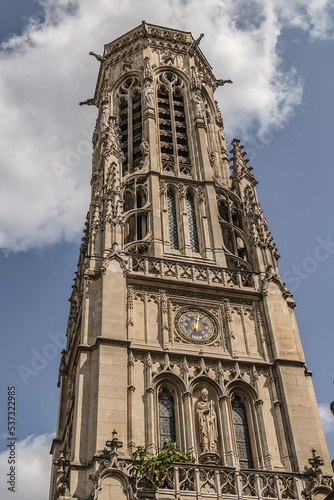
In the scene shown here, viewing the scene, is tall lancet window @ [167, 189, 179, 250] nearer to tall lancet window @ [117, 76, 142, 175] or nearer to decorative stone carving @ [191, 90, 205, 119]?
tall lancet window @ [117, 76, 142, 175]

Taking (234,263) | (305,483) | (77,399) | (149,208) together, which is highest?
(149,208)

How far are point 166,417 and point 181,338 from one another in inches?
141

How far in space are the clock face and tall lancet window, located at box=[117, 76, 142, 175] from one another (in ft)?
36.1

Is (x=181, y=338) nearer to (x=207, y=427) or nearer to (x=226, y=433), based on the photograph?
(x=207, y=427)

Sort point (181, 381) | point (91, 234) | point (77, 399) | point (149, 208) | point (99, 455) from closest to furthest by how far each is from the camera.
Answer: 1. point (99, 455)
2. point (77, 399)
3. point (181, 381)
4. point (91, 234)
5. point (149, 208)

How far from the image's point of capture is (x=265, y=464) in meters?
26.0

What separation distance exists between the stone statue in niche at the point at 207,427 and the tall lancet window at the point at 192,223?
9009 mm

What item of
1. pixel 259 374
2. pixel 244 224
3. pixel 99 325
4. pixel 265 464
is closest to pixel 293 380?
pixel 259 374

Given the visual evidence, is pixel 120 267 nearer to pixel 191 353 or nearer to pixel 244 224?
pixel 191 353

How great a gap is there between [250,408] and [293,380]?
205 cm

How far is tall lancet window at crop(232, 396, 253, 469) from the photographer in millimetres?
26359

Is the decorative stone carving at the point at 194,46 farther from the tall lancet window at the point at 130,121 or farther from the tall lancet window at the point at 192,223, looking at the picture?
the tall lancet window at the point at 192,223

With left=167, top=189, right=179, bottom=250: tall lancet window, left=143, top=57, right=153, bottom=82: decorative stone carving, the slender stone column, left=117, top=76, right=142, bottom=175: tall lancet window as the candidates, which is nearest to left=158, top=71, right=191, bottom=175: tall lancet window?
left=143, top=57, right=153, bottom=82: decorative stone carving

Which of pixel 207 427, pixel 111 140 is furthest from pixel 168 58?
pixel 207 427
